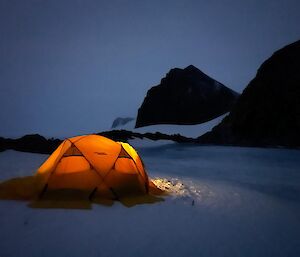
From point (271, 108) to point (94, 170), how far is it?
78.5 ft

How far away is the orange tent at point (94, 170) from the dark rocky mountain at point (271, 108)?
2161 cm

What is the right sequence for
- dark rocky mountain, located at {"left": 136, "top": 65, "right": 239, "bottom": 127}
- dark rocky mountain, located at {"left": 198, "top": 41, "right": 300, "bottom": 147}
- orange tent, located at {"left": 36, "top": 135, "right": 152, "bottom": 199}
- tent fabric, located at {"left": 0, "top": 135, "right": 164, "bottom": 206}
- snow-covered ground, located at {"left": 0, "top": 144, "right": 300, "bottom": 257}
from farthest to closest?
dark rocky mountain, located at {"left": 136, "top": 65, "right": 239, "bottom": 127}
dark rocky mountain, located at {"left": 198, "top": 41, "right": 300, "bottom": 147}
orange tent, located at {"left": 36, "top": 135, "right": 152, "bottom": 199}
tent fabric, located at {"left": 0, "top": 135, "right": 164, "bottom": 206}
snow-covered ground, located at {"left": 0, "top": 144, "right": 300, "bottom": 257}

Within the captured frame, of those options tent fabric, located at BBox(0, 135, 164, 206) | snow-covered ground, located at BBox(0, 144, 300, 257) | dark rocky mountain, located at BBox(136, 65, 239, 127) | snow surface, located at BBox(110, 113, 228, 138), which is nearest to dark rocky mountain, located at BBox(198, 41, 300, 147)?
snow surface, located at BBox(110, 113, 228, 138)

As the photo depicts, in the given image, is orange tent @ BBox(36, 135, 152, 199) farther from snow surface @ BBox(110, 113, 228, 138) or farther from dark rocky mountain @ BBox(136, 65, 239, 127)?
dark rocky mountain @ BBox(136, 65, 239, 127)

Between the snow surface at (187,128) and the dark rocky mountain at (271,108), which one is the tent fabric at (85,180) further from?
the snow surface at (187,128)

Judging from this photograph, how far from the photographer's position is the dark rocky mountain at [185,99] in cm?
4856

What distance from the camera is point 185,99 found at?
50.2m

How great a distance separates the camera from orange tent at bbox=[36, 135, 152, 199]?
711 centimetres

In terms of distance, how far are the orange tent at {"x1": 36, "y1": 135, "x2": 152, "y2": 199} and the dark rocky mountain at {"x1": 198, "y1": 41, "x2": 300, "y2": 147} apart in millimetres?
21605

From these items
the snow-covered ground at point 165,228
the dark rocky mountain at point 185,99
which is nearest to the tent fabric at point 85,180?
the snow-covered ground at point 165,228

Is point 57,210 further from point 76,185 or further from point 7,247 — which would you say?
point 7,247

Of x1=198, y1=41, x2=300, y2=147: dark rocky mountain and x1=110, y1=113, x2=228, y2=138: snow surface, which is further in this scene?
x1=110, y1=113, x2=228, y2=138: snow surface

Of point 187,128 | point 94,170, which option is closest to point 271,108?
point 187,128

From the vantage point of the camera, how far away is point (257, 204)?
744 centimetres
